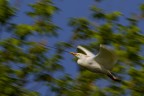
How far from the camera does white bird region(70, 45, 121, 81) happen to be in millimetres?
18312

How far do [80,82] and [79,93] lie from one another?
520 mm

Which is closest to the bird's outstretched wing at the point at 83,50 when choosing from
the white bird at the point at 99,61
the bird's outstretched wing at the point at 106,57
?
the white bird at the point at 99,61

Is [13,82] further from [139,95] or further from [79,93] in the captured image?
[139,95]

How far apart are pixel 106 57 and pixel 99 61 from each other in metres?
0.45

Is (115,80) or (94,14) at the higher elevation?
(94,14)

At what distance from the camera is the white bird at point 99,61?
1831cm

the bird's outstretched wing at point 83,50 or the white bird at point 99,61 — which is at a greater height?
the bird's outstretched wing at point 83,50

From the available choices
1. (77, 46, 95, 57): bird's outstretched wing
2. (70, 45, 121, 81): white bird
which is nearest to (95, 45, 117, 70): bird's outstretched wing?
(70, 45, 121, 81): white bird

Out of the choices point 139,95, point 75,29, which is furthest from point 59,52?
point 139,95

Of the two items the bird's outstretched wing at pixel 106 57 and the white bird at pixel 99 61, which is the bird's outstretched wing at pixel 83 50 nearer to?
the white bird at pixel 99 61

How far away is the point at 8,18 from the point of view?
2009 cm

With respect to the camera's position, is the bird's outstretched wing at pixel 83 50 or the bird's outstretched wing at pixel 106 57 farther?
the bird's outstretched wing at pixel 83 50

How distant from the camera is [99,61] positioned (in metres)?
18.8

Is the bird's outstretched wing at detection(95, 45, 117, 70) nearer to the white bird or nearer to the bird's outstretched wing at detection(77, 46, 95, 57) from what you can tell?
the white bird
